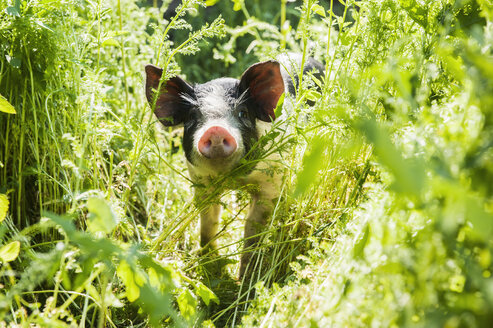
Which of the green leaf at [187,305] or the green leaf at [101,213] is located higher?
the green leaf at [101,213]

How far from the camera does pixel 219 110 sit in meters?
2.99

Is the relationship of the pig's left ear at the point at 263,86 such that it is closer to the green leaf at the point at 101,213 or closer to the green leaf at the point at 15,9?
the green leaf at the point at 15,9

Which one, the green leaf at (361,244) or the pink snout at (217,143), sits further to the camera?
the pink snout at (217,143)

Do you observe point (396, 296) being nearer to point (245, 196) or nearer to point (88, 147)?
point (245, 196)

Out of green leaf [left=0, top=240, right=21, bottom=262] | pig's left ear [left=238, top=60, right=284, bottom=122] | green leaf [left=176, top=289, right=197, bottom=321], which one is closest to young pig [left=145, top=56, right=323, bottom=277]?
pig's left ear [left=238, top=60, right=284, bottom=122]

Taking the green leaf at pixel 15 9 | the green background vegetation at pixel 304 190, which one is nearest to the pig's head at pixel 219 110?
the green background vegetation at pixel 304 190

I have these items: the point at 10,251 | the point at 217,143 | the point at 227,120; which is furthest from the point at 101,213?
the point at 227,120

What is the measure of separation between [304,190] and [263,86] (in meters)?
2.09

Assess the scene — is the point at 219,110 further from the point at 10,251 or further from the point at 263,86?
the point at 10,251

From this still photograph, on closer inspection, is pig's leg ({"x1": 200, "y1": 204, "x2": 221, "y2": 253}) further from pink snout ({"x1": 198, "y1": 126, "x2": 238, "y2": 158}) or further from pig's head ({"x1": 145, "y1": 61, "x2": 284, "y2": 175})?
pink snout ({"x1": 198, "y1": 126, "x2": 238, "y2": 158})

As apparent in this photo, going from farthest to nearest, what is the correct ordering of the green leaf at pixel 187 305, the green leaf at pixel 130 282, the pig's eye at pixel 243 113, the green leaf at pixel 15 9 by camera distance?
the pig's eye at pixel 243 113
the green leaf at pixel 15 9
the green leaf at pixel 187 305
the green leaf at pixel 130 282

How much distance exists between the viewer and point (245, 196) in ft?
9.59

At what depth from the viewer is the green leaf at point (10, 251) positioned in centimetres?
171

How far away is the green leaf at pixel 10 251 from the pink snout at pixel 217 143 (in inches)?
44.6
